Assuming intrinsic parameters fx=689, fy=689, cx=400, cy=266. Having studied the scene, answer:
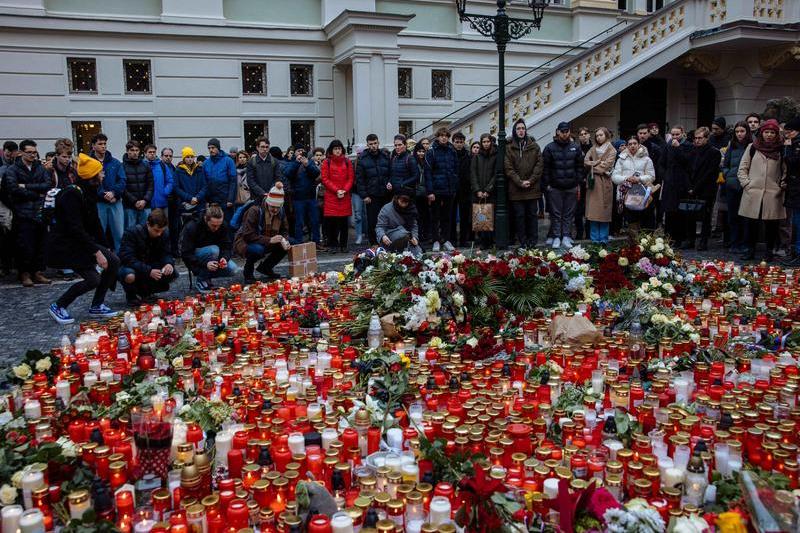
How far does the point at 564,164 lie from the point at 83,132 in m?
10.1

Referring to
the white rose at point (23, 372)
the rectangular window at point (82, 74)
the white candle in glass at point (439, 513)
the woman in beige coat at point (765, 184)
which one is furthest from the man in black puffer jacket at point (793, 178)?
the rectangular window at point (82, 74)

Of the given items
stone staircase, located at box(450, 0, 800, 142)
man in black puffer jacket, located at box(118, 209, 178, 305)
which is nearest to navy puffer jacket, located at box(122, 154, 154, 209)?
man in black puffer jacket, located at box(118, 209, 178, 305)

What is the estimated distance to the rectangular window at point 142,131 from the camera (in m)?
14.9

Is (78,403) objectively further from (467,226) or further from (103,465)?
(467,226)

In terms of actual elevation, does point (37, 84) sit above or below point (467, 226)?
above

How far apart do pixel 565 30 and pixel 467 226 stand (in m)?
9.34

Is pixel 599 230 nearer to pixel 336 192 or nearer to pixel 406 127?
pixel 336 192

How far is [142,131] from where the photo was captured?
1505cm

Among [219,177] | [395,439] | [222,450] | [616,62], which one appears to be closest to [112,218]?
[219,177]

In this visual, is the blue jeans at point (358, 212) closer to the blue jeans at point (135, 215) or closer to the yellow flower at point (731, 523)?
the blue jeans at point (135, 215)

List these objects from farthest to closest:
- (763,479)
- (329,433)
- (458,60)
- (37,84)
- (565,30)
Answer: (565,30), (458,60), (37,84), (329,433), (763,479)

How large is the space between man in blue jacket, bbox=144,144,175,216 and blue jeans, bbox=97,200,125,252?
1.97 feet

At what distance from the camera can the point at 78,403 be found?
13.7ft

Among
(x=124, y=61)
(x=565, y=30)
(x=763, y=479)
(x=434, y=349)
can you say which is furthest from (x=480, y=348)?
(x=565, y=30)
